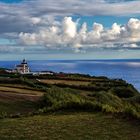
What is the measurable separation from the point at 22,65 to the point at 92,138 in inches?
3360

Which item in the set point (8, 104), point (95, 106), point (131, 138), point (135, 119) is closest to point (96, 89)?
point (8, 104)

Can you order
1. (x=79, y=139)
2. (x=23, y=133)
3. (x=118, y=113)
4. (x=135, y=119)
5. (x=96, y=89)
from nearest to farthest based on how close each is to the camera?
(x=79, y=139), (x=23, y=133), (x=135, y=119), (x=118, y=113), (x=96, y=89)

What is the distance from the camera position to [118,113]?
2038cm

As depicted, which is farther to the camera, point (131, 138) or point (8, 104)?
point (8, 104)

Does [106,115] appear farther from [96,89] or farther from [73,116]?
[96,89]

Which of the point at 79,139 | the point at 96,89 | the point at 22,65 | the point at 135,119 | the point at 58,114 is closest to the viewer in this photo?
the point at 79,139

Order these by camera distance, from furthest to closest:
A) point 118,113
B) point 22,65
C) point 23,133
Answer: point 22,65 < point 118,113 < point 23,133

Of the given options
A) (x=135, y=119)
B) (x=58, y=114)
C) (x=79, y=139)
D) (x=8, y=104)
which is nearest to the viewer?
(x=79, y=139)

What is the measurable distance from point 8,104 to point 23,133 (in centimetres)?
1517

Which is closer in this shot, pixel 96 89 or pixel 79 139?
pixel 79 139

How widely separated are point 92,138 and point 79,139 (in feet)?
1.64

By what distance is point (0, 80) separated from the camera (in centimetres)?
5831

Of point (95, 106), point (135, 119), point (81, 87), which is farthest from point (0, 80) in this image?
point (135, 119)

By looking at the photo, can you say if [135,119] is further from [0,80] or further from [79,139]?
[0,80]
